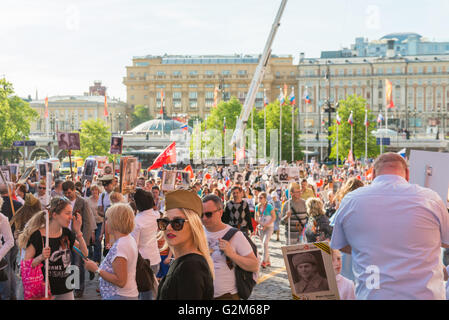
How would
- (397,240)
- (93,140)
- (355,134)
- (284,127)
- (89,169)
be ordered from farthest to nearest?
(93,140) < (284,127) < (355,134) < (89,169) < (397,240)

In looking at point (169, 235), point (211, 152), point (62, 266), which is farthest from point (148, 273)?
point (211, 152)

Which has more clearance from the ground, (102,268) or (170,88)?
(170,88)

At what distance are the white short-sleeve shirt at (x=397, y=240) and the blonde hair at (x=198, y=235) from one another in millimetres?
853

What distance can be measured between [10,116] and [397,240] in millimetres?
53427

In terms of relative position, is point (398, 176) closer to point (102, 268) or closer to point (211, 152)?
point (102, 268)

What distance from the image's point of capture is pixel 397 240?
3.94m

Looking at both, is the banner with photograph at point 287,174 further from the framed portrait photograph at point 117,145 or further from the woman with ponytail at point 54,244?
the woman with ponytail at point 54,244

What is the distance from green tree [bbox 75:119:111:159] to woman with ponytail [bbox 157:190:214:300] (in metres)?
70.9

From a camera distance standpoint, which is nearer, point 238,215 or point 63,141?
point 238,215

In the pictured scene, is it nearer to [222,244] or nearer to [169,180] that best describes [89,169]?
[169,180]

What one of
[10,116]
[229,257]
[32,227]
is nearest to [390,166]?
[229,257]

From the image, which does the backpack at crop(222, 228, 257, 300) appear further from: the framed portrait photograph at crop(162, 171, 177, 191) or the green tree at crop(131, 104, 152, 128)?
the green tree at crop(131, 104, 152, 128)
